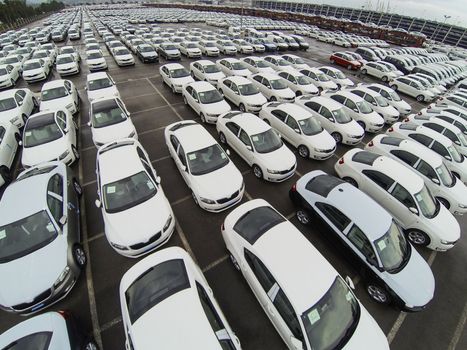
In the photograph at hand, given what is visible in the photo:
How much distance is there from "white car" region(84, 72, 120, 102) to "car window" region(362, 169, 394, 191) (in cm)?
1279

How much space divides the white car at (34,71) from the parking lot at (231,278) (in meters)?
11.5

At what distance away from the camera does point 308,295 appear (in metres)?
4.02

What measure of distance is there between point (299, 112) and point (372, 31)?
157ft

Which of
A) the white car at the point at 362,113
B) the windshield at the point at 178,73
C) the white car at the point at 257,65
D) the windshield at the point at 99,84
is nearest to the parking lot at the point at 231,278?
the windshield at the point at 99,84

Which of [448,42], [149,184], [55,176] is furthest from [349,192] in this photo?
[448,42]

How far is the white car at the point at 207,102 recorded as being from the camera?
1122cm

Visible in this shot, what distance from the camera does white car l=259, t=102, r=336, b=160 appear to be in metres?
9.49

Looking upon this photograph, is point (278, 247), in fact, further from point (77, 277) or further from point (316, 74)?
point (316, 74)

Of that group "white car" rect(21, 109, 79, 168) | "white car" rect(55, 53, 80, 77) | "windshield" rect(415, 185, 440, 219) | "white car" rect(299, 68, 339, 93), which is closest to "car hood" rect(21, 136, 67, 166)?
"white car" rect(21, 109, 79, 168)

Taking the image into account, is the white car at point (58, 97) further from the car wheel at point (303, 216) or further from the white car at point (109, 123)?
the car wheel at point (303, 216)

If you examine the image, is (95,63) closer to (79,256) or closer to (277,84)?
(277,84)

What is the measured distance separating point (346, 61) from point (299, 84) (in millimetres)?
12531

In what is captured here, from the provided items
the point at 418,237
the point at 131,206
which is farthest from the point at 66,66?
the point at 418,237

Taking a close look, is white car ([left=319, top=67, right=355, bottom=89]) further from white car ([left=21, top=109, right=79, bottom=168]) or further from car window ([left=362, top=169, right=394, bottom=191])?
white car ([left=21, top=109, right=79, bottom=168])
